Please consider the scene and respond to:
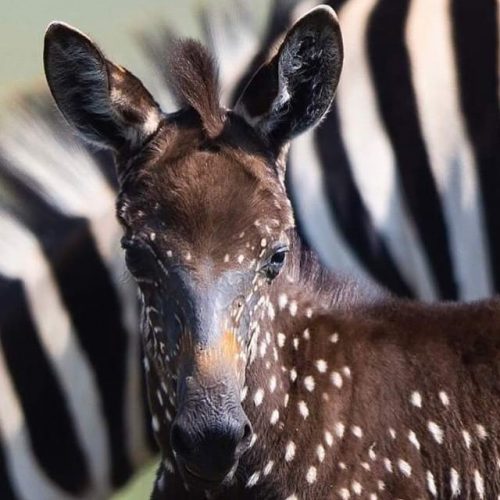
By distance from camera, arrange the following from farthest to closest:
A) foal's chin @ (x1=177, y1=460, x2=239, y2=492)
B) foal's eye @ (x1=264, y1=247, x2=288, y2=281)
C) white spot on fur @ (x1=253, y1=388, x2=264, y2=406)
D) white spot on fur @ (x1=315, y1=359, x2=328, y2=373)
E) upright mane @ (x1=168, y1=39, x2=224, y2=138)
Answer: white spot on fur @ (x1=315, y1=359, x2=328, y2=373) → white spot on fur @ (x1=253, y1=388, x2=264, y2=406) → upright mane @ (x1=168, y1=39, x2=224, y2=138) → foal's eye @ (x1=264, y1=247, x2=288, y2=281) → foal's chin @ (x1=177, y1=460, x2=239, y2=492)

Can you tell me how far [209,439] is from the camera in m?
3.91

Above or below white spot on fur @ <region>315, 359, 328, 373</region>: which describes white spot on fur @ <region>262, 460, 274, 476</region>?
below

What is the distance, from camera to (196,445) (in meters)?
3.91

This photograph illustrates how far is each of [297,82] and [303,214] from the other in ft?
3.54

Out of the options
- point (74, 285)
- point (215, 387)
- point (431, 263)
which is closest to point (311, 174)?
point (431, 263)

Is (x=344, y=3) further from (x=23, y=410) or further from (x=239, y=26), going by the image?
(x=23, y=410)

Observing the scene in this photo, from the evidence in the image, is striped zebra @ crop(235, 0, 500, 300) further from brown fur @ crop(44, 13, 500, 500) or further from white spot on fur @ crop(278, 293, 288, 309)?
white spot on fur @ crop(278, 293, 288, 309)

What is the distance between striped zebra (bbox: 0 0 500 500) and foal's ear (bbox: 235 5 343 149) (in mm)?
1022

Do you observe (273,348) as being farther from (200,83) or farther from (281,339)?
(200,83)

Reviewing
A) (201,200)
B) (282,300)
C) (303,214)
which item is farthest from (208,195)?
(303,214)

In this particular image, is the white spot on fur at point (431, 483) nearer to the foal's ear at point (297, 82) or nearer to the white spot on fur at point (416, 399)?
the white spot on fur at point (416, 399)

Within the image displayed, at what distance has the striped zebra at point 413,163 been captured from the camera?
212 inches

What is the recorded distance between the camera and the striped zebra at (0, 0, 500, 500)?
5.39m

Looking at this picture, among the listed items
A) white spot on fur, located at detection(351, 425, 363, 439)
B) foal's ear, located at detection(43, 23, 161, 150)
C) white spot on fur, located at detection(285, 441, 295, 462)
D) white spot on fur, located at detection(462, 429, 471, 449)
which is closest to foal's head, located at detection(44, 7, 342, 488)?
foal's ear, located at detection(43, 23, 161, 150)
